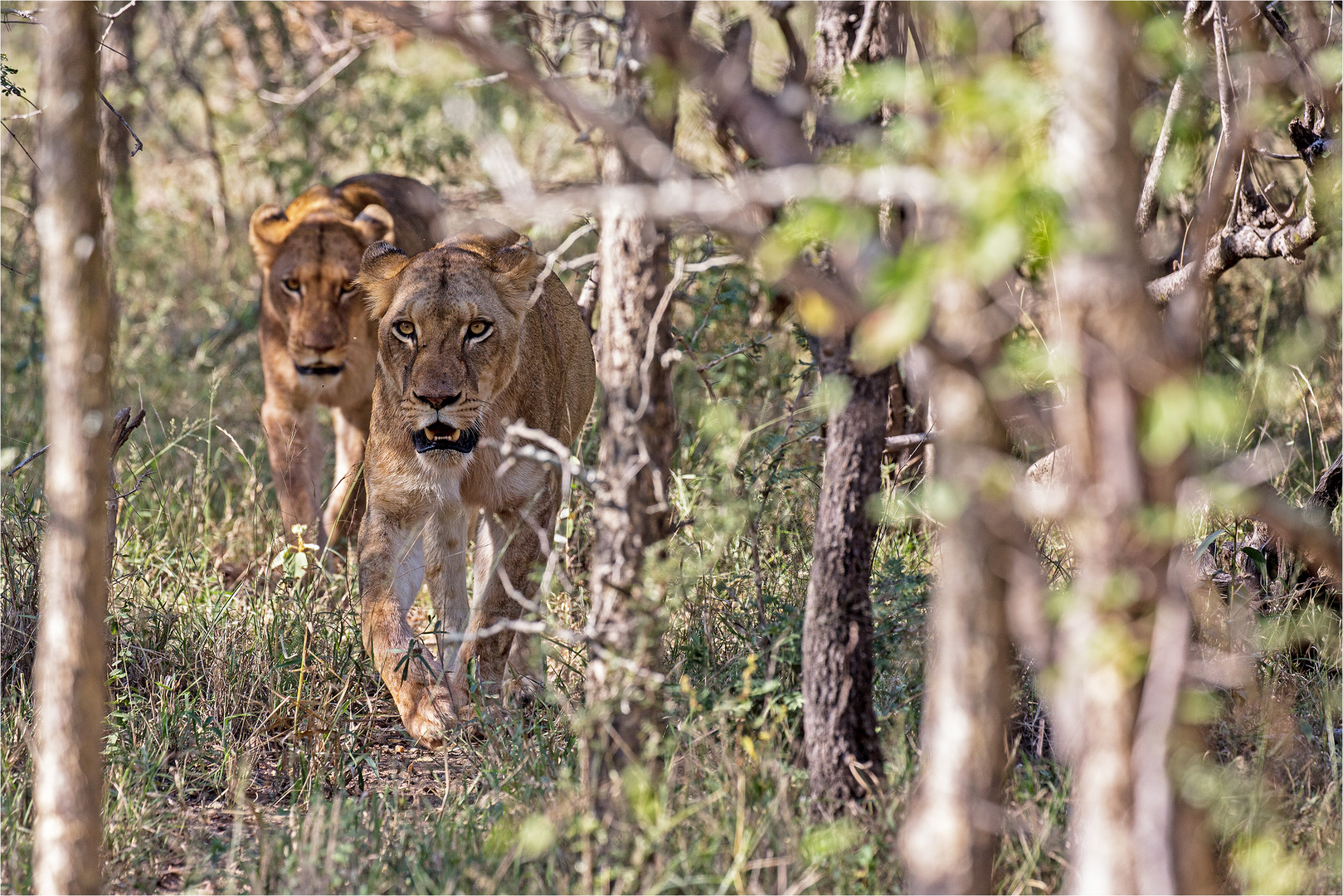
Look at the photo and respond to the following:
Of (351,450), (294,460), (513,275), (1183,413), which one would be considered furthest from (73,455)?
(351,450)

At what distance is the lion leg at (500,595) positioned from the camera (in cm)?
394

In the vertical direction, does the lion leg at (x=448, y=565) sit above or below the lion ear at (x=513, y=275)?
below

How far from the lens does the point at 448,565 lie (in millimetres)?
4266

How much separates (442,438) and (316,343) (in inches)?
76.6

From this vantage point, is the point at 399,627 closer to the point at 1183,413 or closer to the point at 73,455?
the point at 73,455

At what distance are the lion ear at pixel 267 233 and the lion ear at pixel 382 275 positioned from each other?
77.1 inches

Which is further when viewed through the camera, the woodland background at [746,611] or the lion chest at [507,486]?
the lion chest at [507,486]

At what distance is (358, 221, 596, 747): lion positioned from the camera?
12.9 feet

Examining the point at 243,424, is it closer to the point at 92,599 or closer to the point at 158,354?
the point at 158,354

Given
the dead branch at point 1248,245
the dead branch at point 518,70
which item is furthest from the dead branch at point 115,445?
the dead branch at point 1248,245

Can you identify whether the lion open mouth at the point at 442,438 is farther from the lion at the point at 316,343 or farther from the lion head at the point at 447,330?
the lion at the point at 316,343

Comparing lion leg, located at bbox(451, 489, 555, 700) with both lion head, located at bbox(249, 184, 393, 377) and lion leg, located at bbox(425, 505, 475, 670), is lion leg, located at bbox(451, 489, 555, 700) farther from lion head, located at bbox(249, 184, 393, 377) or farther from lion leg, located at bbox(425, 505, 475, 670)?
lion head, located at bbox(249, 184, 393, 377)

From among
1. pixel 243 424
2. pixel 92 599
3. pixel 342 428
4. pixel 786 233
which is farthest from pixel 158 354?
pixel 786 233

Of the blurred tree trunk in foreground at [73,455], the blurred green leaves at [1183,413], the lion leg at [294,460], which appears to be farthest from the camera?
the lion leg at [294,460]
